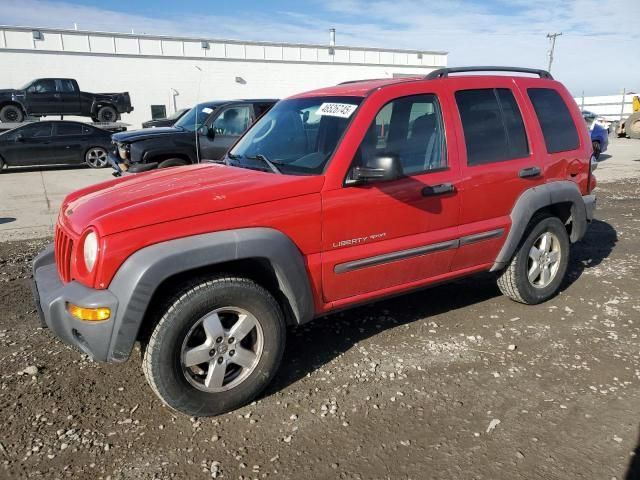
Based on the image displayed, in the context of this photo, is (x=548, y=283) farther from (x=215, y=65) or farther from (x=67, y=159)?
(x=215, y=65)

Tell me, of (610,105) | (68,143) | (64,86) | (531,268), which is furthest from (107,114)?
(610,105)

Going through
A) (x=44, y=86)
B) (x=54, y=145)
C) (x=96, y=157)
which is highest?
(x=44, y=86)

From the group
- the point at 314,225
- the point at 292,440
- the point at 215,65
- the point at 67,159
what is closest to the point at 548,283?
the point at 314,225

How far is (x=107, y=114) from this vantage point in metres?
20.5

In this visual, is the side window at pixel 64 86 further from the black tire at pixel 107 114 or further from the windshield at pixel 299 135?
the windshield at pixel 299 135

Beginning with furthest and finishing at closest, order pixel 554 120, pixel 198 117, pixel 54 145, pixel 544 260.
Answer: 1. pixel 54 145
2. pixel 198 117
3. pixel 544 260
4. pixel 554 120

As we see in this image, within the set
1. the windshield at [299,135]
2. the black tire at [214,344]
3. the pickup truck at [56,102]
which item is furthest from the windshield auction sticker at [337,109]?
the pickup truck at [56,102]

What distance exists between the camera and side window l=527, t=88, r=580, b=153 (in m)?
4.30

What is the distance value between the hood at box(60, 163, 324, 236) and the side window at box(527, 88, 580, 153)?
2245mm

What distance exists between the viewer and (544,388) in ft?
10.8

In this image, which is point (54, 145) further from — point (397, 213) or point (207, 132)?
point (397, 213)

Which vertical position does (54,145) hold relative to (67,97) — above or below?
below

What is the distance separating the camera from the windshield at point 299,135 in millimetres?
3379

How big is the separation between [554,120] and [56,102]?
19.9 metres
